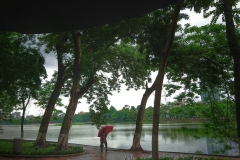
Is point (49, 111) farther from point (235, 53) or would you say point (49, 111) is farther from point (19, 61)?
point (235, 53)

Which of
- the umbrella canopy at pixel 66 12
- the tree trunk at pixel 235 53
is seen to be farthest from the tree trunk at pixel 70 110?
the umbrella canopy at pixel 66 12

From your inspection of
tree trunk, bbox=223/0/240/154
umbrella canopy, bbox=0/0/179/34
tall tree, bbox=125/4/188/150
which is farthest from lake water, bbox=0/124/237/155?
umbrella canopy, bbox=0/0/179/34

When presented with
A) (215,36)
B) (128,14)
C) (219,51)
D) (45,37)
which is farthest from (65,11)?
(45,37)

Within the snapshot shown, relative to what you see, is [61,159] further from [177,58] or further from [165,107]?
[177,58]

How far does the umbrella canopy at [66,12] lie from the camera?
7.56ft

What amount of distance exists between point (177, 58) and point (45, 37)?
30.0 feet

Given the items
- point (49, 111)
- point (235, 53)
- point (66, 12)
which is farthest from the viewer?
point (49, 111)

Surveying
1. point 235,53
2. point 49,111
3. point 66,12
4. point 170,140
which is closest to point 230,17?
point 235,53

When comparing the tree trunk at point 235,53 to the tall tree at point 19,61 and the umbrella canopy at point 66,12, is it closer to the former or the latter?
the umbrella canopy at point 66,12

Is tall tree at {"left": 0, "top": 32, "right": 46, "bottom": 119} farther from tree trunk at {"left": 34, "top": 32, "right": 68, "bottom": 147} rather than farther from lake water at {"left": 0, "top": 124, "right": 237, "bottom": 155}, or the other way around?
lake water at {"left": 0, "top": 124, "right": 237, "bottom": 155}

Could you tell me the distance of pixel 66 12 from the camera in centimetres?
246

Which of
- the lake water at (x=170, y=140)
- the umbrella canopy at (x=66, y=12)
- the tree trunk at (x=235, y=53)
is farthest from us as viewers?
the lake water at (x=170, y=140)

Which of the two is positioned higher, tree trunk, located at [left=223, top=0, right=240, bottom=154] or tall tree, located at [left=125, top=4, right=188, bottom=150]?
tall tree, located at [left=125, top=4, right=188, bottom=150]

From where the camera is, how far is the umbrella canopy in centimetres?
230
